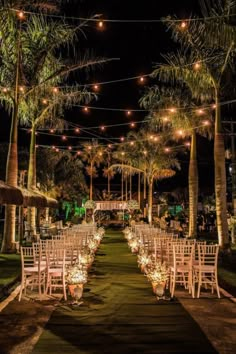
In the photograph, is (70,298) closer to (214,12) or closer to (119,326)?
(119,326)

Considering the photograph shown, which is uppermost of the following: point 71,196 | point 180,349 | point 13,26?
point 13,26

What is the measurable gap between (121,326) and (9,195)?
7824 millimetres

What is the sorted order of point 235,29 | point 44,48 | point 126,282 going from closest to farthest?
1. point 126,282
2. point 235,29
3. point 44,48

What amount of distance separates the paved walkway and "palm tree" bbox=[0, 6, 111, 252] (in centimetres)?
978

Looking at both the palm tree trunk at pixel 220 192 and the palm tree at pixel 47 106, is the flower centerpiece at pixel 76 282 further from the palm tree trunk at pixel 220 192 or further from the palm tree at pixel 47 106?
the palm tree at pixel 47 106

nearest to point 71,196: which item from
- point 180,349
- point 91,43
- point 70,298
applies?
point 91,43

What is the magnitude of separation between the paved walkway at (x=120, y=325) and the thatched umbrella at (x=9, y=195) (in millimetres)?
4298

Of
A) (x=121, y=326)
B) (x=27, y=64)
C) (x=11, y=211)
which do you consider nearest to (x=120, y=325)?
(x=121, y=326)

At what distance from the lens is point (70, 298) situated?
32.3 ft

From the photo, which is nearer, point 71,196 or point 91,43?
point 91,43

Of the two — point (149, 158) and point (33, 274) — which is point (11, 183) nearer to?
point (33, 274)

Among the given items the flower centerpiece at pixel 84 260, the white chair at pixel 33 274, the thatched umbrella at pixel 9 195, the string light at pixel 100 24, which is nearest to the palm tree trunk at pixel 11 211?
the thatched umbrella at pixel 9 195

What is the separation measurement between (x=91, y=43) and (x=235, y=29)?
9.67 m

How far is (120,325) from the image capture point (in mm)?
7559
